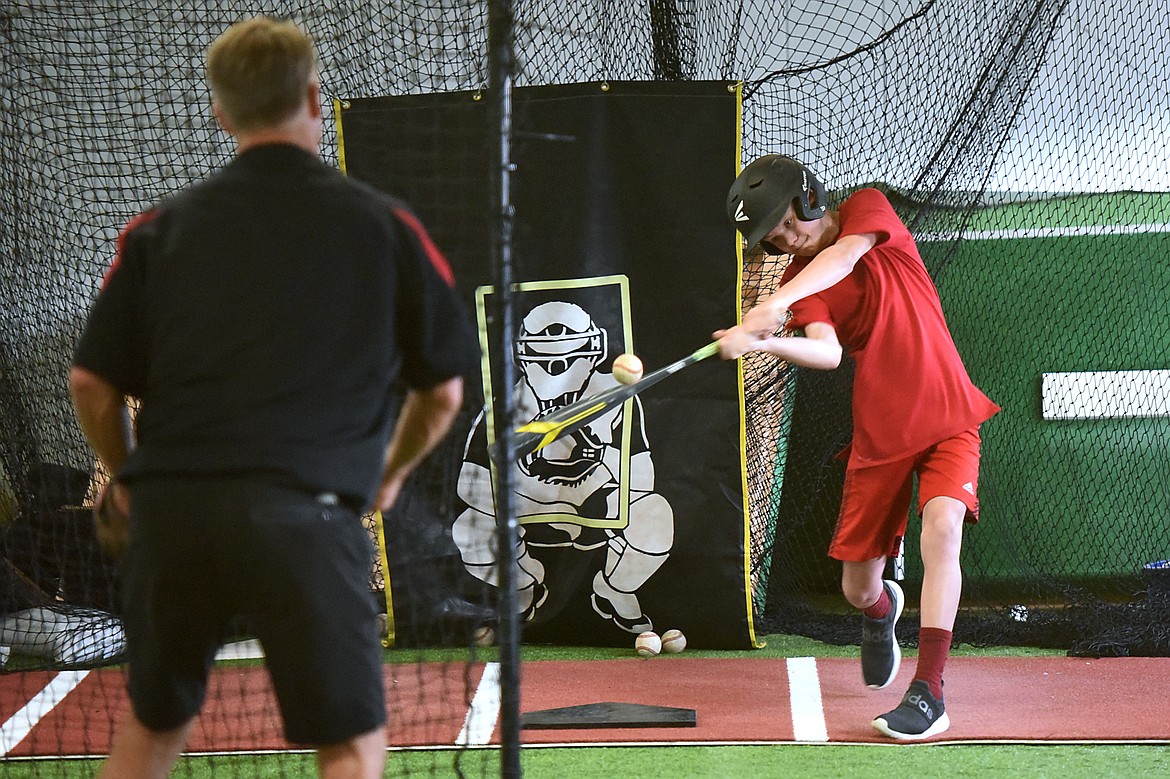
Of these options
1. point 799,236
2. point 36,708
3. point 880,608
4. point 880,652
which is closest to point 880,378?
point 799,236

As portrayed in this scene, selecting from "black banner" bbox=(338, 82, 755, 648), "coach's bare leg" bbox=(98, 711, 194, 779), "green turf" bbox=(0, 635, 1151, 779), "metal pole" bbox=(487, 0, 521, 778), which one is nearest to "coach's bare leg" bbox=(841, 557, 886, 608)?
"green turf" bbox=(0, 635, 1151, 779)

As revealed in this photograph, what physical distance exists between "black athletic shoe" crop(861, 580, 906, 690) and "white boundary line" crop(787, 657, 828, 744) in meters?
0.19

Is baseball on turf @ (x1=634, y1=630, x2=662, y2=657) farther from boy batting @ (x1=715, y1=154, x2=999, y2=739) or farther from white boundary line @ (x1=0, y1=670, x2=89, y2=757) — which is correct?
white boundary line @ (x1=0, y1=670, x2=89, y2=757)

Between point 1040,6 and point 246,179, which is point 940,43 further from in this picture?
point 246,179

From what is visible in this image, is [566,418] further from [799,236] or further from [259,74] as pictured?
→ [259,74]

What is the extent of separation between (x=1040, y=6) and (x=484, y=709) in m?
3.04

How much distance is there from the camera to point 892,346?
3.66 m

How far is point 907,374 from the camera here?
3627 millimetres

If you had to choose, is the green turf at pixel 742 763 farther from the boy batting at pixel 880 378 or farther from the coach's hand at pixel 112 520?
the coach's hand at pixel 112 520

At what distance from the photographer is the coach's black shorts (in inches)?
68.7

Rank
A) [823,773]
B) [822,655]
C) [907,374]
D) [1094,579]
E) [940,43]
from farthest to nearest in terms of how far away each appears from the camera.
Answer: [1094,579]
[940,43]
[822,655]
[907,374]
[823,773]

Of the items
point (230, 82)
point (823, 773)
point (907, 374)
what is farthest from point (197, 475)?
point (907, 374)

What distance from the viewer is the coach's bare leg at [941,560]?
3469mm

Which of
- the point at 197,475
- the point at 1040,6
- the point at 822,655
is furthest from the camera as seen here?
the point at 822,655
